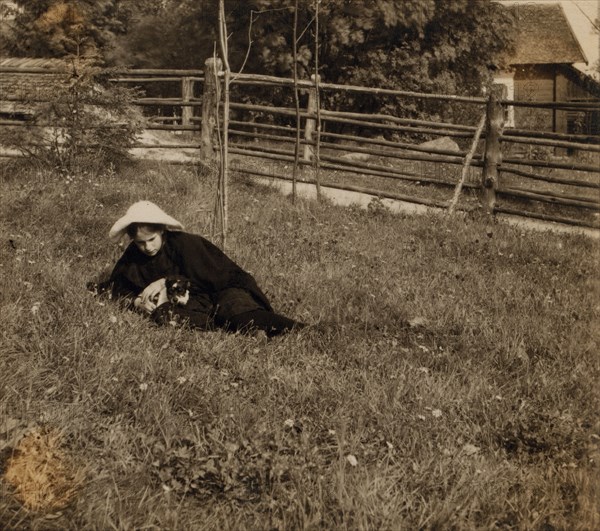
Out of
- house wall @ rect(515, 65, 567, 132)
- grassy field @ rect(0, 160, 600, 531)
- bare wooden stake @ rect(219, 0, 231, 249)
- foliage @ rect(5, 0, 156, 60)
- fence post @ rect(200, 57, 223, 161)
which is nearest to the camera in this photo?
grassy field @ rect(0, 160, 600, 531)

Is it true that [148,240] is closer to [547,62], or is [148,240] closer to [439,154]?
[439,154]

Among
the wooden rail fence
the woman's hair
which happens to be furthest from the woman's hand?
the wooden rail fence

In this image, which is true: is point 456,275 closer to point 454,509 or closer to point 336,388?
point 336,388

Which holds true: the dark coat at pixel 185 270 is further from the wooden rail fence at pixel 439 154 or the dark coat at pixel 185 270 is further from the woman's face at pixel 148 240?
the wooden rail fence at pixel 439 154

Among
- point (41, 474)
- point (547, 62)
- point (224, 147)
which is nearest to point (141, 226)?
point (224, 147)

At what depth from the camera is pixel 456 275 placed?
5793mm

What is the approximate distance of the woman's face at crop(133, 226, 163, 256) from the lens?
476cm

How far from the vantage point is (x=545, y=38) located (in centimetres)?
2912

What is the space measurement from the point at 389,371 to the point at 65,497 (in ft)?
6.16

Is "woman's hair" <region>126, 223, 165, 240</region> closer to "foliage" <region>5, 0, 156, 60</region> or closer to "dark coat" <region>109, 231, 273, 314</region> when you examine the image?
"dark coat" <region>109, 231, 273, 314</region>

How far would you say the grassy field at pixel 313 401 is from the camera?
2658mm

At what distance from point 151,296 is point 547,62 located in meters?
27.3

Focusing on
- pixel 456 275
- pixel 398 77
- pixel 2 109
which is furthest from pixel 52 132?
pixel 398 77

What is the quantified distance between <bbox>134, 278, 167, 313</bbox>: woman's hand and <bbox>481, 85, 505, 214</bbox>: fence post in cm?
546
